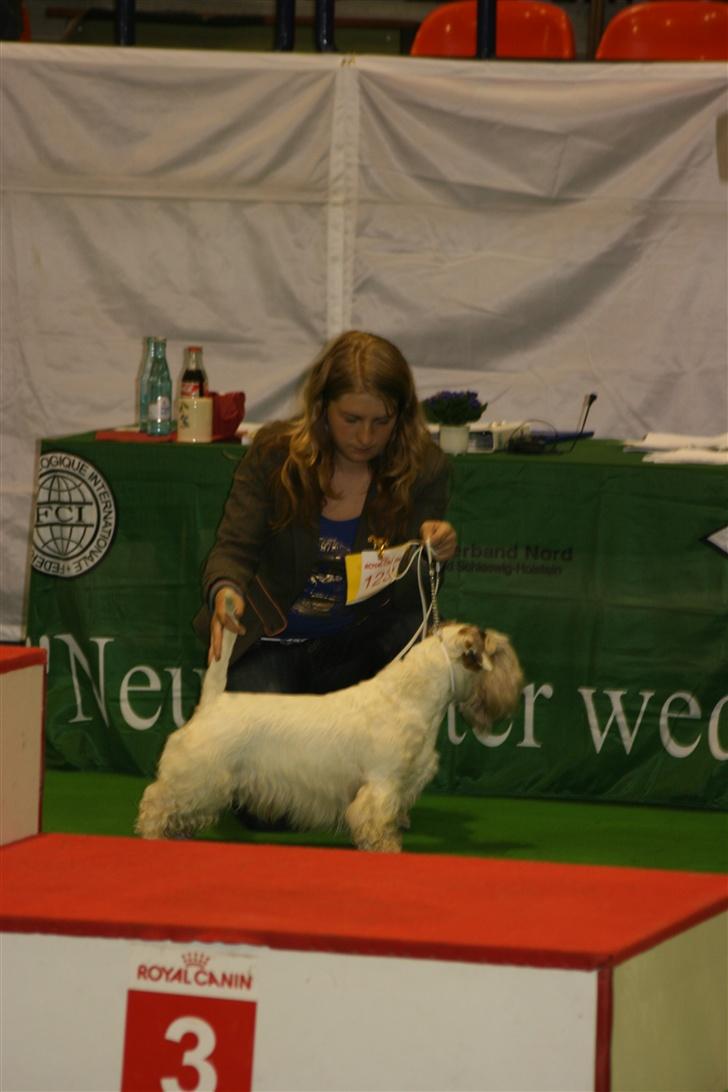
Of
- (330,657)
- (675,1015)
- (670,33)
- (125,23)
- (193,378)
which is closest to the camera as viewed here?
(675,1015)

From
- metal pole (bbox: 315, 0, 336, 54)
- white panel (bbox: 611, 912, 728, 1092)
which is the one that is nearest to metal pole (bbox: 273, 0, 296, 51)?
metal pole (bbox: 315, 0, 336, 54)

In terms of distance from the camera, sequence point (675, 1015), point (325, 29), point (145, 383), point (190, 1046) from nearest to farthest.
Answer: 1. point (190, 1046)
2. point (675, 1015)
3. point (145, 383)
4. point (325, 29)

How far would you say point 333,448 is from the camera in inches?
144

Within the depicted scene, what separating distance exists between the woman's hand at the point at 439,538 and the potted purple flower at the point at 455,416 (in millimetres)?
701

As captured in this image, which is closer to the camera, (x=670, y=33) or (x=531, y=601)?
(x=531, y=601)

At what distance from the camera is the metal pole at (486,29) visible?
198 inches

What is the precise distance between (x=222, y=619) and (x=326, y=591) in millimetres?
434

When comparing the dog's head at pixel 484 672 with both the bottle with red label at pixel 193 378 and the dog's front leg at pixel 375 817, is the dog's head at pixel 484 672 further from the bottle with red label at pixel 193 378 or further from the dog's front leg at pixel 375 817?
the bottle with red label at pixel 193 378

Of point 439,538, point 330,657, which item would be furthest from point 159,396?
point 439,538

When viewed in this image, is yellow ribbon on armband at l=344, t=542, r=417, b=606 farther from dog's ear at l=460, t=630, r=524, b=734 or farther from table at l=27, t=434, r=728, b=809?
table at l=27, t=434, r=728, b=809

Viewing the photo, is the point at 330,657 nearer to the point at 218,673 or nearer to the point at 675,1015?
the point at 218,673

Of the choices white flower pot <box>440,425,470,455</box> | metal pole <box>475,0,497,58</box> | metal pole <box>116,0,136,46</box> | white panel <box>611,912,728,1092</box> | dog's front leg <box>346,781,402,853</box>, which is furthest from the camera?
metal pole <box>116,0,136,46</box>

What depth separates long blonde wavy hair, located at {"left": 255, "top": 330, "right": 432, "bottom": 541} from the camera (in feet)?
11.5

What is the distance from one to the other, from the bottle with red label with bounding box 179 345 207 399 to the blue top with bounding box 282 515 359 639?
808mm
